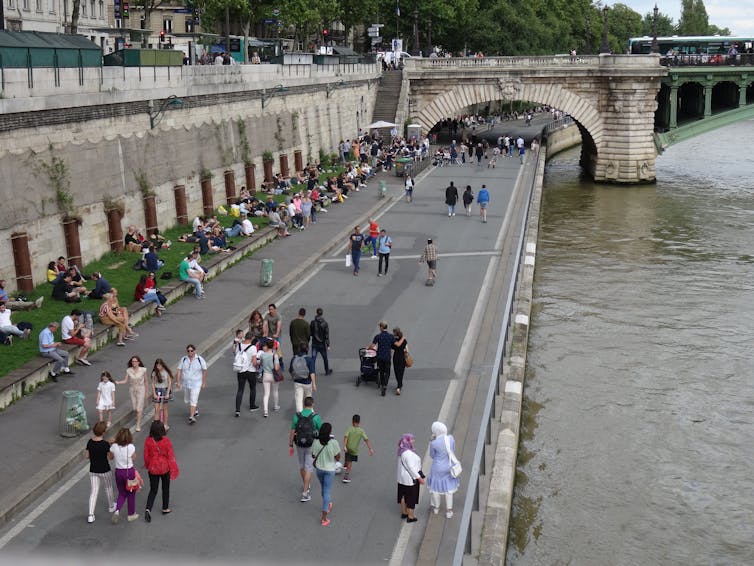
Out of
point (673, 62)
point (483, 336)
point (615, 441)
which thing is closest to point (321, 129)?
point (673, 62)

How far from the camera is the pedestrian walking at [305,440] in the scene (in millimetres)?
16641

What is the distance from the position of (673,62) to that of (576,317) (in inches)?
1690

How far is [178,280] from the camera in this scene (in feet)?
98.9

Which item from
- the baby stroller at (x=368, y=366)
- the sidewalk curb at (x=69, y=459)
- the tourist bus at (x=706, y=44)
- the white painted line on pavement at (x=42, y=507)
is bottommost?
the white painted line on pavement at (x=42, y=507)

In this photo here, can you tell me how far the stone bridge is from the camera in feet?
217

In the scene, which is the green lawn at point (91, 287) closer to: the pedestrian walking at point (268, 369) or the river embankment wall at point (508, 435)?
the pedestrian walking at point (268, 369)

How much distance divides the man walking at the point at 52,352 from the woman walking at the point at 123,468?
6589mm

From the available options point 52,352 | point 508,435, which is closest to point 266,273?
point 52,352

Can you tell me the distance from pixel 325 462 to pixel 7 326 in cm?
1039

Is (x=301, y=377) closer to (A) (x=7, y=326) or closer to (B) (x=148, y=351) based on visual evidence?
(B) (x=148, y=351)

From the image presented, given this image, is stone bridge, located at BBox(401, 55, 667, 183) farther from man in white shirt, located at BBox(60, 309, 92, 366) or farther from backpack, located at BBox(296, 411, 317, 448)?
backpack, located at BBox(296, 411, 317, 448)

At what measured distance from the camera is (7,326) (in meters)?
23.4

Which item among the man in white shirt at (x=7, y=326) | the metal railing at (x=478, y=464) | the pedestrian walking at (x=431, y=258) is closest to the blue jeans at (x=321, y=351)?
the metal railing at (x=478, y=464)

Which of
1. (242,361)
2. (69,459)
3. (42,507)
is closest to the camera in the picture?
(42,507)
